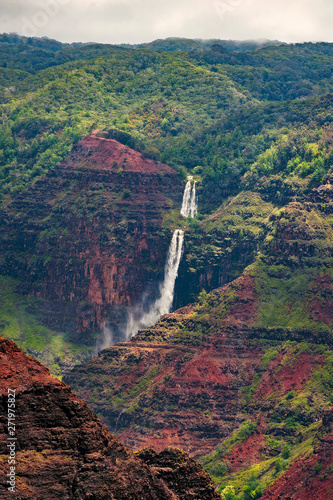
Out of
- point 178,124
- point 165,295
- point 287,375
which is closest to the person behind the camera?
point 287,375

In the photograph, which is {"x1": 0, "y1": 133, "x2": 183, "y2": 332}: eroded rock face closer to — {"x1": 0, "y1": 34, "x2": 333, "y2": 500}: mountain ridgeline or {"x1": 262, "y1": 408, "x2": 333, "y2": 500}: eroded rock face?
{"x1": 0, "y1": 34, "x2": 333, "y2": 500}: mountain ridgeline

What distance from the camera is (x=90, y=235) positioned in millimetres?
152250

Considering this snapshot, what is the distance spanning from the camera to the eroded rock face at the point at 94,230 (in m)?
150

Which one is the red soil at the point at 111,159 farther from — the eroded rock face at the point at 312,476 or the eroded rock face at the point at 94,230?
the eroded rock face at the point at 312,476

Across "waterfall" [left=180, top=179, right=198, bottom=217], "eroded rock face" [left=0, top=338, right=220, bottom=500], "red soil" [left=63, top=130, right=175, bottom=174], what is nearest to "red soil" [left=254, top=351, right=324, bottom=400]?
"waterfall" [left=180, top=179, right=198, bottom=217]

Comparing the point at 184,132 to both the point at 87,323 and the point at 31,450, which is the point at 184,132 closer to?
the point at 87,323

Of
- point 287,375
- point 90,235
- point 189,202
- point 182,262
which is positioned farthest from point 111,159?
point 287,375

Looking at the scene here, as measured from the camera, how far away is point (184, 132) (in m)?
181

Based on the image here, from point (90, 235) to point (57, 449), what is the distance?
10847 centimetres

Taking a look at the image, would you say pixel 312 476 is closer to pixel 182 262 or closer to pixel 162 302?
pixel 162 302

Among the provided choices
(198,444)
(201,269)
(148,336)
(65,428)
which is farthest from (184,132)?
(65,428)

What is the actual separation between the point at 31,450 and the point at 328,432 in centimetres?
6060

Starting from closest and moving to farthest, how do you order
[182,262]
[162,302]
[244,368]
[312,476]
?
1. [312,476]
2. [244,368]
3. [162,302]
4. [182,262]

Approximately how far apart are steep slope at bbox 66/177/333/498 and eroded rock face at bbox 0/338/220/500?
59.3 metres
